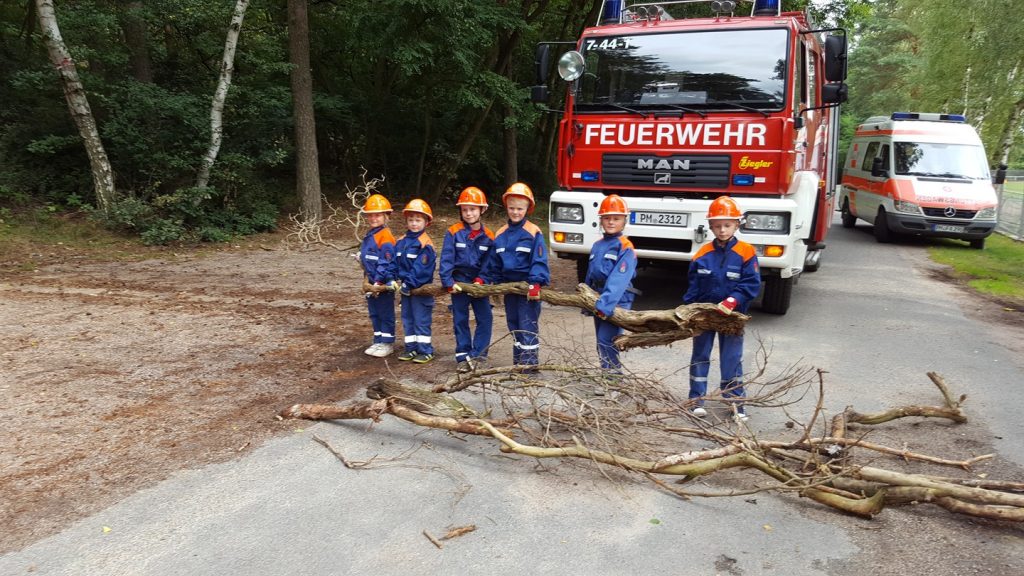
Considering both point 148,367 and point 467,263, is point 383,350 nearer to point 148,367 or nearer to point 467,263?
point 467,263

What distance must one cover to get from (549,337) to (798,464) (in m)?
3.48

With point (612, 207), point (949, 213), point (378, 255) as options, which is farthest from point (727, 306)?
point (949, 213)

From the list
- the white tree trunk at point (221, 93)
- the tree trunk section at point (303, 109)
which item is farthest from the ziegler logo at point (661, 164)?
the white tree trunk at point (221, 93)

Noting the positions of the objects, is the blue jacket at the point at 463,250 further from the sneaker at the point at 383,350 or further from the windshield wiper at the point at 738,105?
the windshield wiper at the point at 738,105

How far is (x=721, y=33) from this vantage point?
7477 millimetres

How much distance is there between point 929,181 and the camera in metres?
14.6

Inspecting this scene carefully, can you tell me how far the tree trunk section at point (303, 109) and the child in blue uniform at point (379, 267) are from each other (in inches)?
307

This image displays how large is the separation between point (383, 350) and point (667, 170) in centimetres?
362

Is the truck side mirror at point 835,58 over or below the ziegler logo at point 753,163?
over

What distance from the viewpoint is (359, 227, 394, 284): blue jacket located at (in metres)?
6.07

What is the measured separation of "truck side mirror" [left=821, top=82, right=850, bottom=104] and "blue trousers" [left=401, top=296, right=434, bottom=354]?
4.72m

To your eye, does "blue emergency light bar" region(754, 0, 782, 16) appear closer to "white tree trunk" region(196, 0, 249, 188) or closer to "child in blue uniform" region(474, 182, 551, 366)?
"child in blue uniform" region(474, 182, 551, 366)

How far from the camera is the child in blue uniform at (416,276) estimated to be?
5.98 m

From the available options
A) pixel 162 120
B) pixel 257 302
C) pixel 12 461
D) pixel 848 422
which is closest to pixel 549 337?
pixel 848 422
